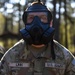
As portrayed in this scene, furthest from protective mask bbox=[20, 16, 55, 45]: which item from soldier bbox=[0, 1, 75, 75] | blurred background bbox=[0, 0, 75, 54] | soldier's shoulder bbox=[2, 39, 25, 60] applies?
blurred background bbox=[0, 0, 75, 54]

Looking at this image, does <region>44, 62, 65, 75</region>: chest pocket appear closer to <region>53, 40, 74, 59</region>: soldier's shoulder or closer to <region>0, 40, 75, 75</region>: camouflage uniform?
<region>0, 40, 75, 75</region>: camouflage uniform

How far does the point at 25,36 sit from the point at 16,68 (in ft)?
1.24

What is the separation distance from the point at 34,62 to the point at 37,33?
0.34 m

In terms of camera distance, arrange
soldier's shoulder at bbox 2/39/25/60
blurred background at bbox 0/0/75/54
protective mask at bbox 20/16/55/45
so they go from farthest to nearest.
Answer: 1. blurred background at bbox 0/0/75/54
2. soldier's shoulder at bbox 2/39/25/60
3. protective mask at bbox 20/16/55/45

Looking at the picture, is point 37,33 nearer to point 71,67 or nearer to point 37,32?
point 37,32

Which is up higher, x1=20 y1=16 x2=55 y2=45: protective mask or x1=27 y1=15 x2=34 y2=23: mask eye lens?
x1=27 y1=15 x2=34 y2=23: mask eye lens

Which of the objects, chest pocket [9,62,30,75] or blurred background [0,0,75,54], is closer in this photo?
chest pocket [9,62,30,75]

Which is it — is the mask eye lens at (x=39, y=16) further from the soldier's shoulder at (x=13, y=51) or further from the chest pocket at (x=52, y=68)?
the chest pocket at (x=52, y=68)

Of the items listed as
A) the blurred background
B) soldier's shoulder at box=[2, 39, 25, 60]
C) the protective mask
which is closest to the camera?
the protective mask

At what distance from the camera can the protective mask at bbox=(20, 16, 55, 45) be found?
4113 mm

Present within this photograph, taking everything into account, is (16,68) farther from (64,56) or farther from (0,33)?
(0,33)

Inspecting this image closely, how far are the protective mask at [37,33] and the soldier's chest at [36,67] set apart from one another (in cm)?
22

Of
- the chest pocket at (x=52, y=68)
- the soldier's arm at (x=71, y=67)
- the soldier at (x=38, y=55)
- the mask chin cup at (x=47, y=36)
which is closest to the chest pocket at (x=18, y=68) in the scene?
the soldier at (x=38, y=55)

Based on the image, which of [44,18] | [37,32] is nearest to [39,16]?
[44,18]
